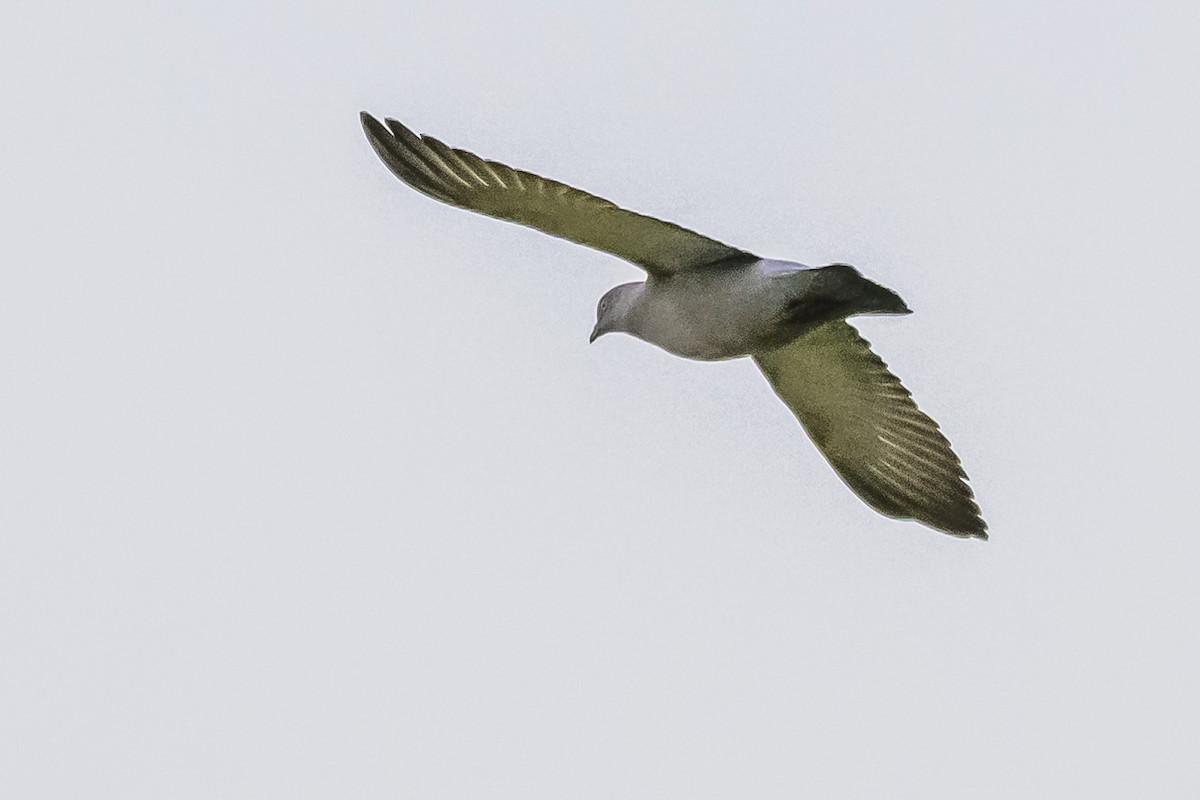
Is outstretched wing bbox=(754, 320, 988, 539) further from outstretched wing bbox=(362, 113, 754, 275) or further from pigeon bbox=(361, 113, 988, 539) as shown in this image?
outstretched wing bbox=(362, 113, 754, 275)

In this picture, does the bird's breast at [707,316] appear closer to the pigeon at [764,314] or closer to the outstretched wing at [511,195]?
the pigeon at [764,314]

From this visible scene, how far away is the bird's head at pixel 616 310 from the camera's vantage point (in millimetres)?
11609

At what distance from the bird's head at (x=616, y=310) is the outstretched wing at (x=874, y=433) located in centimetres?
105

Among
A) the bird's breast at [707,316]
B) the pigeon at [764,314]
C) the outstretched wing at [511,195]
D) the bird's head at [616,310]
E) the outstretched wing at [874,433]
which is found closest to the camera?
the outstretched wing at [511,195]

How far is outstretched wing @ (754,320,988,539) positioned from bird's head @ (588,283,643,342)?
1.05 m

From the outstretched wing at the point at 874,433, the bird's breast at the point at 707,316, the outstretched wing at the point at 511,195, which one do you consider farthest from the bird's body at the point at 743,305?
the outstretched wing at the point at 874,433

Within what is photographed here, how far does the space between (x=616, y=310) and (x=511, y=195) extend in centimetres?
149

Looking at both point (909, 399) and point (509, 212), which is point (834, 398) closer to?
point (909, 399)

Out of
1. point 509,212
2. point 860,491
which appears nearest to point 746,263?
point 509,212

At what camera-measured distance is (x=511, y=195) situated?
1046 cm

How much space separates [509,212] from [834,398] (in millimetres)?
2891

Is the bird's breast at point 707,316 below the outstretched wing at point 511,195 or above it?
below

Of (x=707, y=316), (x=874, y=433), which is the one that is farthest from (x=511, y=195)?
(x=874, y=433)

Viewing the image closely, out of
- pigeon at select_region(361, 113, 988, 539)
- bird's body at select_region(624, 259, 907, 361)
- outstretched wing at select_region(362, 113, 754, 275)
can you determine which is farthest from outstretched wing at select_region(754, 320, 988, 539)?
outstretched wing at select_region(362, 113, 754, 275)
